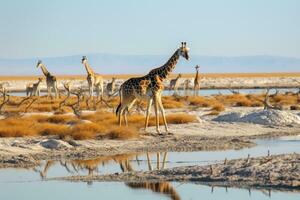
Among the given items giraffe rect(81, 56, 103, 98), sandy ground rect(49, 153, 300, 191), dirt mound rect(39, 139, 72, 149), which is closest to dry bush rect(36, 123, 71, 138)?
dirt mound rect(39, 139, 72, 149)

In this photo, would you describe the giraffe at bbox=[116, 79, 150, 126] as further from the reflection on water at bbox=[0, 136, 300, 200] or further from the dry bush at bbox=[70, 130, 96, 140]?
the reflection on water at bbox=[0, 136, 300, 200]

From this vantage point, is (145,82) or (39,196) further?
(145,82)

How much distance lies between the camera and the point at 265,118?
26.5m

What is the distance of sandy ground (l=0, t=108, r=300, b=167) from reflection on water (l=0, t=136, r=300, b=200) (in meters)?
0.74

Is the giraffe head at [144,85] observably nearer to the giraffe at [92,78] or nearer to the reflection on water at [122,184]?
the reflection on water at [122,184]

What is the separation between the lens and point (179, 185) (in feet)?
45.2

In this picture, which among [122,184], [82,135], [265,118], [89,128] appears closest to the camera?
[122,184]

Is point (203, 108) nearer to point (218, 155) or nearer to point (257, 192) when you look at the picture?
point (218, 155)

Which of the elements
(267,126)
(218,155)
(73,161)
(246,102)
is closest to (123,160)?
(73,161)

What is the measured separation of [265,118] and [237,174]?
12.5 meters

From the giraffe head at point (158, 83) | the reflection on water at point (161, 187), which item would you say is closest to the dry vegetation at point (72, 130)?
the giraffe head at point (158, 83)

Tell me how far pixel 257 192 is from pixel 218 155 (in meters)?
5.33

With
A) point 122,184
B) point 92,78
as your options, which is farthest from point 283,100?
point 122,184

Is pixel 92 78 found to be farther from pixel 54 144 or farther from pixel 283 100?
pixel 54 144
